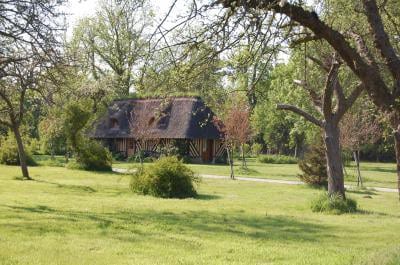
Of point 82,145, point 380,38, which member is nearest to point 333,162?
point 380,38

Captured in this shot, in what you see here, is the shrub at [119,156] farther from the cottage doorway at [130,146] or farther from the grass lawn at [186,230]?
the grass lawn at [186,230]

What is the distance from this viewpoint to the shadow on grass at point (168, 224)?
35.1ft

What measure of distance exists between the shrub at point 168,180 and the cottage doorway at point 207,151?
Answer: 2620cm

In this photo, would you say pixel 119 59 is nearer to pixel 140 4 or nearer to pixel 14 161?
pixel 14 161

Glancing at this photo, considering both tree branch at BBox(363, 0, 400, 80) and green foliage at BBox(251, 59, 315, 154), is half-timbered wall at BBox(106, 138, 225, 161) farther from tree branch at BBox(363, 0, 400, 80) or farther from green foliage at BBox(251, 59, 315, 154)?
tree branch at BBox(363, 0, 400, 80)

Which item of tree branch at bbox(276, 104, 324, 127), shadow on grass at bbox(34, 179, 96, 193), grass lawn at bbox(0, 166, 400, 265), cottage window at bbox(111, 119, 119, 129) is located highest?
cottage window at bbox(111, 119, 119, 129)

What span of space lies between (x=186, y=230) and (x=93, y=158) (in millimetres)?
21461

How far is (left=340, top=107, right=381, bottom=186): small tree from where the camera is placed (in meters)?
25.8

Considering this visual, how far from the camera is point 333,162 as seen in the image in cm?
1579

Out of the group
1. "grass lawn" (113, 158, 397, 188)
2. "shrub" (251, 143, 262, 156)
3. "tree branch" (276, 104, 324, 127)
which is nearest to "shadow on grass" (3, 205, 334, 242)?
"tree branch" (276, 104, 324, 127)

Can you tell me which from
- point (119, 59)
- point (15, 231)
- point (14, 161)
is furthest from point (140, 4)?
point (119, 59)

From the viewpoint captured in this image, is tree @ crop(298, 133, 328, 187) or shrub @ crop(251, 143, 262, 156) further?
shrub @ crop(251, 143, 262, 156)

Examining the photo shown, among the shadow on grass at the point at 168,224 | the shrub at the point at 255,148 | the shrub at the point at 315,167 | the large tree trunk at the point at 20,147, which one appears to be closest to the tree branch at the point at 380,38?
the shadow on grass at the point at 168,224

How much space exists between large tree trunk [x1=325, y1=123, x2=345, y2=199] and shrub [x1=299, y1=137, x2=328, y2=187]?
28.1 ft
